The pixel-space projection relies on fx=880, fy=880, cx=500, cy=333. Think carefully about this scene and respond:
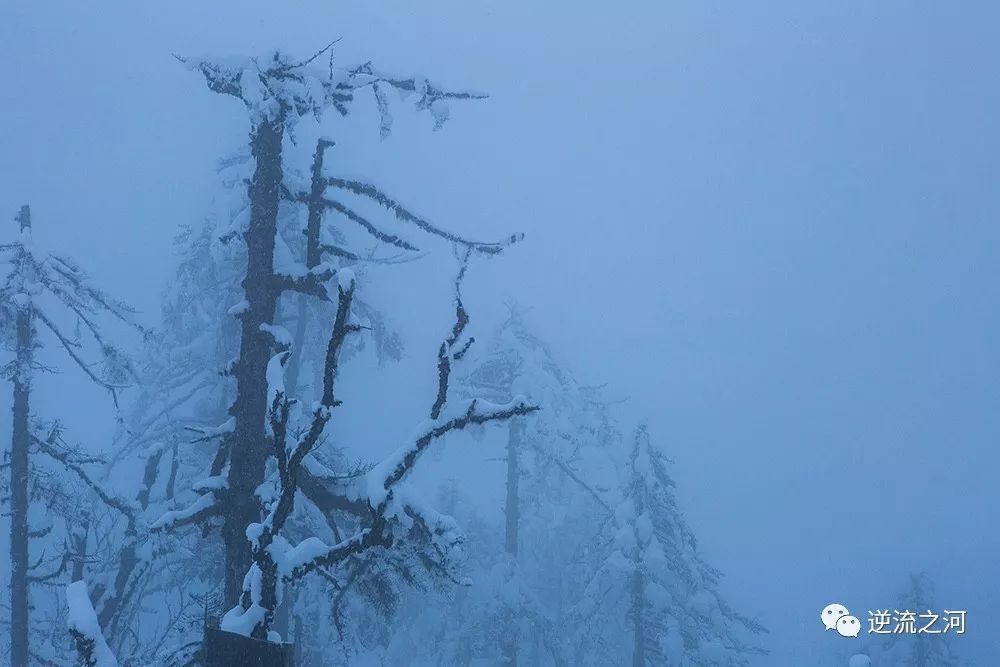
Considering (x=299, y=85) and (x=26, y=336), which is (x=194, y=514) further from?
(x=26, y=336)

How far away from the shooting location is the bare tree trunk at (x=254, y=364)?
295 inches

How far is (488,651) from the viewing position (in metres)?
24.8

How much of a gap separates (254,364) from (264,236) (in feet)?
3.78

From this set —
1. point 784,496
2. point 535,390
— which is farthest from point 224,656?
point 784,496

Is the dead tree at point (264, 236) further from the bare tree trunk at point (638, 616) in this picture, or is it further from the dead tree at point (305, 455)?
the bare tree trunk at point (638, 616)

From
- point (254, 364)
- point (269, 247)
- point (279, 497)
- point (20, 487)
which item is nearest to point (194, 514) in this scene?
point (254, 364)

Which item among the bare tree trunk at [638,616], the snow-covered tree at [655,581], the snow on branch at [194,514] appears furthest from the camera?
the bare tree trunk at [638,616]

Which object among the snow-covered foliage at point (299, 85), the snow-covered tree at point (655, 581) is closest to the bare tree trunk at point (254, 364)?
the snow-covered foliage at point (299, 85)

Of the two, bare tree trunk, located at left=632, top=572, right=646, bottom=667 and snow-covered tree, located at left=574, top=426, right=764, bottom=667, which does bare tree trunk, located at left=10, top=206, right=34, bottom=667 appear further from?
bare tree trunk, located at left=632, top=572, right=646, bottom=667

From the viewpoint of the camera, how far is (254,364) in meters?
7.75

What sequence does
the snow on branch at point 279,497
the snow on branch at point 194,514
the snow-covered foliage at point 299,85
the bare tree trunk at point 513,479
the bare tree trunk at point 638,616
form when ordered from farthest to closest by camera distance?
the bare tree trunk at point 513,479 < the bare tree trunk at point 638,616 < the snow-covered foliage at point 299,85 < the snow on branch at point 194,514 < the snow on branch at point 279,497

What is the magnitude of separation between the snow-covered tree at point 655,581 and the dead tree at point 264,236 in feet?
55.0

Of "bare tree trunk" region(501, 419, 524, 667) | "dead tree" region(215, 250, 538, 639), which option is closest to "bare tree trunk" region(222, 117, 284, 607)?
"dead tree" region(215, 250, 538, 639)

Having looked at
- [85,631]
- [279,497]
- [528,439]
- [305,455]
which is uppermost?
[528,439]
